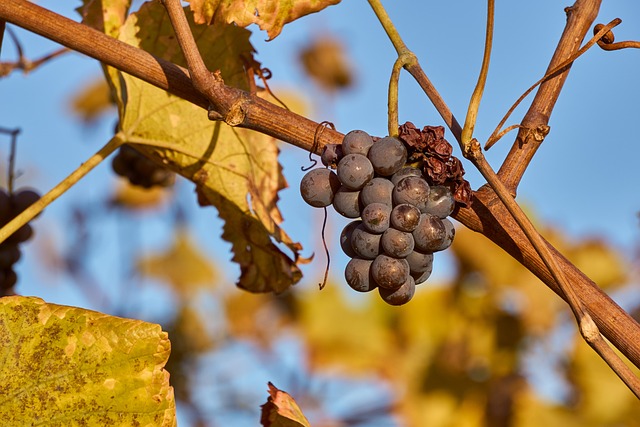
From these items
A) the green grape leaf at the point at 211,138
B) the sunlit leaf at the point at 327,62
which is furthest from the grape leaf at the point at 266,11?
the sunlit leaf at the point at 327,62

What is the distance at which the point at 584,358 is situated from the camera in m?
3.10

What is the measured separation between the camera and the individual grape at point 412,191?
1007mm

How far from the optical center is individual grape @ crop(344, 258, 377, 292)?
106 cm

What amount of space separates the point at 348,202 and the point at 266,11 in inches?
15.9

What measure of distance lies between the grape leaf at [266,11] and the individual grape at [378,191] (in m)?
0.38

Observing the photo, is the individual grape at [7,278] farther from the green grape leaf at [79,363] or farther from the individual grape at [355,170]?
the individual grape at [355,170]

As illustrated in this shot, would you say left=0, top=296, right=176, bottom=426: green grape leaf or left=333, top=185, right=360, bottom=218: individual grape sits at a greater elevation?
left=333, top=185, right=360, bottom=218: individual grape

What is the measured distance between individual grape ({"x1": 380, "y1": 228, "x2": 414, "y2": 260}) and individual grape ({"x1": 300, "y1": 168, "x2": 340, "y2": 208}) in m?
0.09

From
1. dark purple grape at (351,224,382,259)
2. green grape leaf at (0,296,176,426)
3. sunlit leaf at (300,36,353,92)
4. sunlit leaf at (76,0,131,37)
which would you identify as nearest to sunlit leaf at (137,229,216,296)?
sunlit leaf at (300,36,353,92)

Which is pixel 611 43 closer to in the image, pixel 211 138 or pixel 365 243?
pixel 365 243

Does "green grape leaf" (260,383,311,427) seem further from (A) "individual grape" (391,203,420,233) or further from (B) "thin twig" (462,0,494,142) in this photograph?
(B) "thin twig" (462,0,494,142)

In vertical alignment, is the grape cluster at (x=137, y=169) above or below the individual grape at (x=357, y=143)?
above

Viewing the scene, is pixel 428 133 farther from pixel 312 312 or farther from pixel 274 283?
pixel 312 312

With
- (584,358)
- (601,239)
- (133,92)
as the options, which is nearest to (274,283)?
(133,92)
